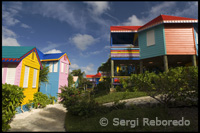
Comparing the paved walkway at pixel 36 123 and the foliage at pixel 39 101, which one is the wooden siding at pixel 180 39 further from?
the foliage at pixel 39 101

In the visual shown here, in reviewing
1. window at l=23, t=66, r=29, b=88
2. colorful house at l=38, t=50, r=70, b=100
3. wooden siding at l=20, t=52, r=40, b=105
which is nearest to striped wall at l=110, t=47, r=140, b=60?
colorful house at l=38, t=50, r=70, b=100

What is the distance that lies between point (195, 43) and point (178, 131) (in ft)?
35.8

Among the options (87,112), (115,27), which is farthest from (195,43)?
(87,112)

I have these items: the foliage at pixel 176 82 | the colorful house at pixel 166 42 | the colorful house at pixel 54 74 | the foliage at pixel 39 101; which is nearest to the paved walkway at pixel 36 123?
the foliage at pixel 39 101

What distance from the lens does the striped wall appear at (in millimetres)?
13477

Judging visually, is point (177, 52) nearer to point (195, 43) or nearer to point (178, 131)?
point (195, 43)

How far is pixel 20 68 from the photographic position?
8.57 metres

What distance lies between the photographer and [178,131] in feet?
14.5

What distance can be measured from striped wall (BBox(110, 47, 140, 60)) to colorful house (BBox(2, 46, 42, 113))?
7.81 metres

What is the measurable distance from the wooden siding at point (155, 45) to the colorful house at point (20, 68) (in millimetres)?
10886

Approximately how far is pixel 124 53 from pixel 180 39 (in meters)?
5.60

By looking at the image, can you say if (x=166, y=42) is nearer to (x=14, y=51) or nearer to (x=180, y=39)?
(x=180, y=39)

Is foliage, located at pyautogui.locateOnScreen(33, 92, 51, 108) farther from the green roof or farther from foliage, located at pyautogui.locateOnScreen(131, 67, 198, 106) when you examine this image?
foliage, located at pyautogui.locateOnScreen(131, 67, 198, 106)

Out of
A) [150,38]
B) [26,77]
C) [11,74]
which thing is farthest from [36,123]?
[150,38]
